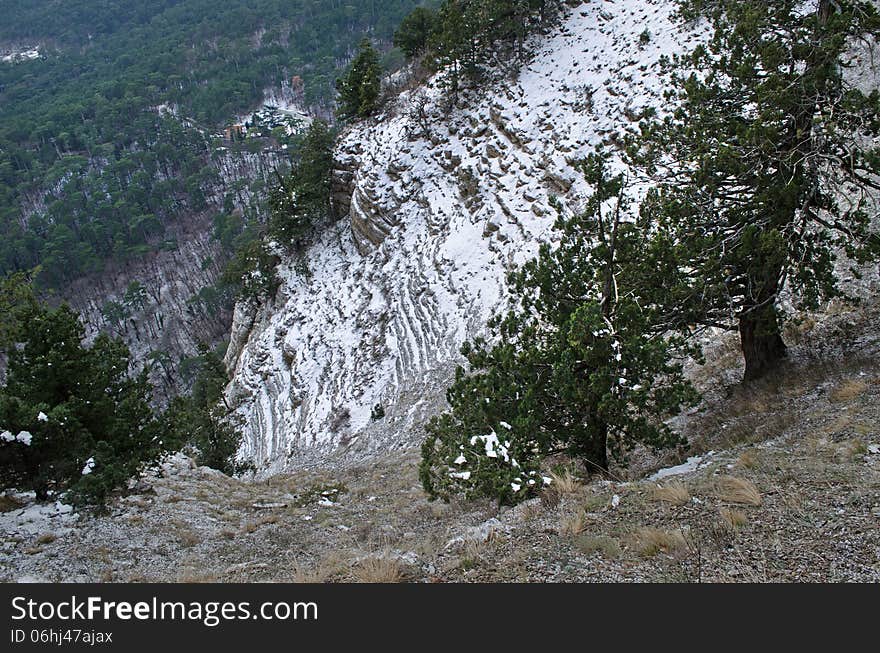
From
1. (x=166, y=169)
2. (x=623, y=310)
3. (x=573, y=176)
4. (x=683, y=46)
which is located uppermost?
(x=166, y=169)

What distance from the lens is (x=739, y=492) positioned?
5.38 m

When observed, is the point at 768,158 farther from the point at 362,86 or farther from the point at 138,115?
the point at 138,115

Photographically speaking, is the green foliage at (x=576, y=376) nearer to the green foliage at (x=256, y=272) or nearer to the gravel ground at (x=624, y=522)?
the gravel ground at (x=624, y=522)

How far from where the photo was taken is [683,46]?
2447 cm

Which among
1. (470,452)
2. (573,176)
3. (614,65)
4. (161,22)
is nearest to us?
(470,452)

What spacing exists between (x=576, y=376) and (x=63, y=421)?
1006cm

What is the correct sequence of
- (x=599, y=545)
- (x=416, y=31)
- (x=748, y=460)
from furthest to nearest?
1. (x=416, y=31)
2. (x=748, y=460)
3. (x=599, y=545)

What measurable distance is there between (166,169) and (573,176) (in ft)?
406

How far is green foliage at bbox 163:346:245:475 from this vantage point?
13453mm

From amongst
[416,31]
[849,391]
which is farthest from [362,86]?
[849,391]

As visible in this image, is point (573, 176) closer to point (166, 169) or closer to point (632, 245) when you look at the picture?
point (632, 245)

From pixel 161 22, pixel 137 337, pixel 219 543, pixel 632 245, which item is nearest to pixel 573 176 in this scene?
pixel 632 245

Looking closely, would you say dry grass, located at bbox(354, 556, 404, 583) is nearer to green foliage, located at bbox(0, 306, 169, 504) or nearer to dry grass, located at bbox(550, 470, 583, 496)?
dry grass, located at bbox(550, 470, 583, 496)

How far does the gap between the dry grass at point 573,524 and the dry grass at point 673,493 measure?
0.90 m
